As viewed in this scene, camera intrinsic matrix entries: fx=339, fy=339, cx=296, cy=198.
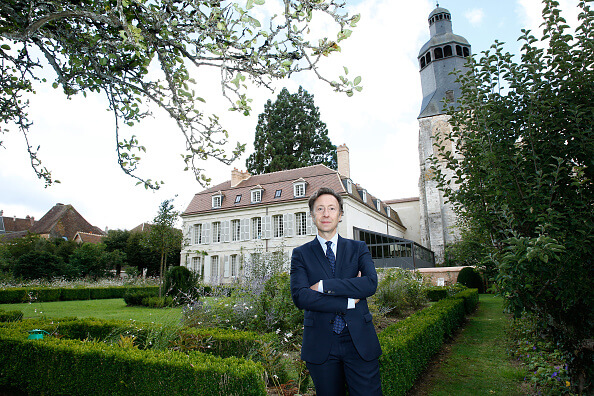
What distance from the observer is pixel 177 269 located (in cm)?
1231

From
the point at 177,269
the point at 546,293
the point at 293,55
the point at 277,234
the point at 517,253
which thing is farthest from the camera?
the point at 277,234

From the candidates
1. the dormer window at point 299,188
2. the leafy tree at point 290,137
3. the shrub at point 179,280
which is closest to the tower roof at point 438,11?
the leafy tree at point 290,137

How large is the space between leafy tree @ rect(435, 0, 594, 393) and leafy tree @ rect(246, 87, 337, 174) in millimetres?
27582

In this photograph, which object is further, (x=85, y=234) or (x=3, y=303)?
(x=85, y=234)

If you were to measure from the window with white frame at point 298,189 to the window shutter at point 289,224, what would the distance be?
1443mm

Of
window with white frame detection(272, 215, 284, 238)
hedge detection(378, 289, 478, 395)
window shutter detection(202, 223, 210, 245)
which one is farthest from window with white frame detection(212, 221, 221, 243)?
Result: hedge detection(378, 289, 478, 395)

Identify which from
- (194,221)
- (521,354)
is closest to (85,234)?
(194,221)

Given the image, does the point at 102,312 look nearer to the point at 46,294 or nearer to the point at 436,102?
the point at 46,294

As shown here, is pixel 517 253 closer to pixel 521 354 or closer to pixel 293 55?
pixel 293 55

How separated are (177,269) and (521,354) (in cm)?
1056

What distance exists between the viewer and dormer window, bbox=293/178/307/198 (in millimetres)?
24094

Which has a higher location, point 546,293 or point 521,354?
point 546,293

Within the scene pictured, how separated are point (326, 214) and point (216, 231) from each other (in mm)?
26114

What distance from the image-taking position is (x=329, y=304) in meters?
2.12
